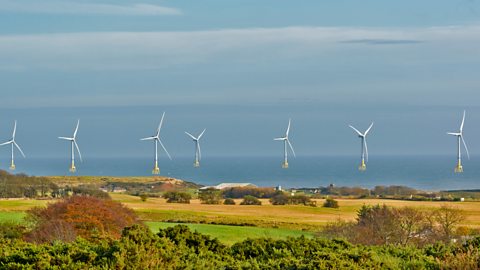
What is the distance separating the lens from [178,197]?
324 feet

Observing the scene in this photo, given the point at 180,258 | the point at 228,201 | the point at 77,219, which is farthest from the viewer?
the point at 228,201

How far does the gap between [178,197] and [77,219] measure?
5295 cm

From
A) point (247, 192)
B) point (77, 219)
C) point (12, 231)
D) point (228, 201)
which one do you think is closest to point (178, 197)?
point (228, 201)

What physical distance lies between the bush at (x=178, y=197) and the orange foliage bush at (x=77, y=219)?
47096mm

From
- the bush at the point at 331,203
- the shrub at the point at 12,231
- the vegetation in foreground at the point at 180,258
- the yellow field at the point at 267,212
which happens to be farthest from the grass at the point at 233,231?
the vegetation in foreground at the point at 180,258

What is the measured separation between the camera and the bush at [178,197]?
98.2m

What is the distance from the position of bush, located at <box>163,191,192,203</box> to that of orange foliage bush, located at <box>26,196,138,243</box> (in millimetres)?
47096

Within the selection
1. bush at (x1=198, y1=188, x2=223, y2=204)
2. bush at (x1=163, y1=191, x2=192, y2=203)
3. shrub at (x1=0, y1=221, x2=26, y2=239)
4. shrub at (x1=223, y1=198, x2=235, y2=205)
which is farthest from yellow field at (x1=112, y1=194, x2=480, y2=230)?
shrub at (x1=0, y1=221, x2=26, y2=239)

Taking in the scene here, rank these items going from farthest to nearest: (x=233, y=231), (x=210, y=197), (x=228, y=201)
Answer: (x=210, y=197)
(x=228, y=201)
(x=233, y=231)

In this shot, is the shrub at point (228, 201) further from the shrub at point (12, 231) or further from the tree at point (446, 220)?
the shrub at point (12, 231)

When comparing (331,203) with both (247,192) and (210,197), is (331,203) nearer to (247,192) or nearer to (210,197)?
(210,197)

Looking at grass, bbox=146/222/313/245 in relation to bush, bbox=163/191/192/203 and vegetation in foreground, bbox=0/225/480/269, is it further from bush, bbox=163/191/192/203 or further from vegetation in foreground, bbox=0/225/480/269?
vegetation in foreground, bbox=0/225/480/269

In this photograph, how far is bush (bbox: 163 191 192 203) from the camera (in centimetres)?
9819

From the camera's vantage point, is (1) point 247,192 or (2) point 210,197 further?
(1) point 247,192
